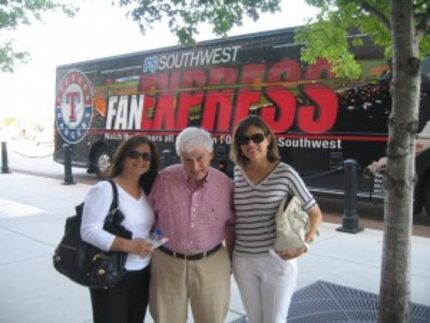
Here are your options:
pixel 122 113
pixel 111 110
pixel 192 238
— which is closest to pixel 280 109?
pixel 122 113

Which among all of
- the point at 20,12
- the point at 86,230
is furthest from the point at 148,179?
the point at 20,12

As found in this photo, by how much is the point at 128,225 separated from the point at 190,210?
0.33m

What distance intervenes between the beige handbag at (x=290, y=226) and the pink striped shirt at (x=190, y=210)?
0.99 ft

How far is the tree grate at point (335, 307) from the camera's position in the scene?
13.2 ft

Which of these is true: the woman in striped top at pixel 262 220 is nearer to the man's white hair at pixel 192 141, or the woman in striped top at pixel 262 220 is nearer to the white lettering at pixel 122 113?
the man's white hair at pixel 192 141

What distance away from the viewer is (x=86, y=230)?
8.59 ft

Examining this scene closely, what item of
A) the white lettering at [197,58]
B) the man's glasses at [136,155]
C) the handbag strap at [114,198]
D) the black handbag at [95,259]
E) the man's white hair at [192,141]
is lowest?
the black handbag at [95,259]

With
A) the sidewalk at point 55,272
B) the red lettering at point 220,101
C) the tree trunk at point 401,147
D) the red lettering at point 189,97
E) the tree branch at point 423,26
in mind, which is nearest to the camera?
the tree trunk at point 401,147

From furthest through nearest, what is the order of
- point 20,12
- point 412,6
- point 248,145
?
point 20,12 → point 412,6 → point 248,145

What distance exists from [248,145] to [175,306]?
36.6 inches

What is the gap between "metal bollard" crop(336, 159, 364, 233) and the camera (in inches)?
289

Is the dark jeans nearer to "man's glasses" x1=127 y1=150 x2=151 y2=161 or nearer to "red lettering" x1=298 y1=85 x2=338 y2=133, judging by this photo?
"man's glasses" x1=127 y1=150 x2=151 y2=161

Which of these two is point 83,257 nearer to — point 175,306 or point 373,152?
point 175,306

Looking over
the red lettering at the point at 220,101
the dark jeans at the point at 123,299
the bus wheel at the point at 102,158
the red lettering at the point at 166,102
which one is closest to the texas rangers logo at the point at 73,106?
the bus wheel at the point at 102,158
